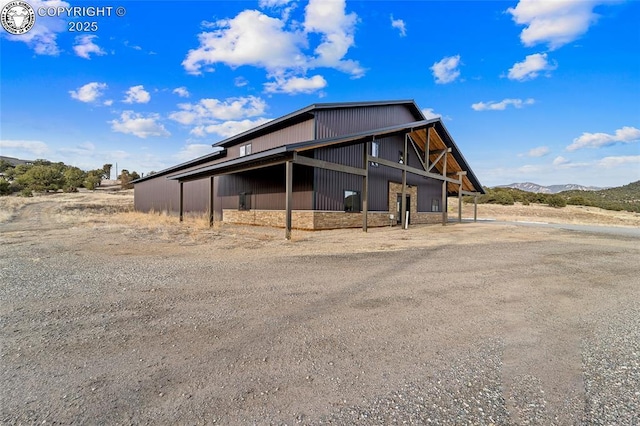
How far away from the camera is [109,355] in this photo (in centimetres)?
277

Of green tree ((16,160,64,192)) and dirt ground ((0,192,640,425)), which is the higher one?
green tree ((16,160,64,192))

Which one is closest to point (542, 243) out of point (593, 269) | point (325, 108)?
point (593, 269)

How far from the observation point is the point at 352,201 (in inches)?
648

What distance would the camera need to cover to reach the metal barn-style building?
14438 millimetres

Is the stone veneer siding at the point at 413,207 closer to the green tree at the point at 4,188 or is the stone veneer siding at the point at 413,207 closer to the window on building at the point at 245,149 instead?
the window on building at the point at 245,149

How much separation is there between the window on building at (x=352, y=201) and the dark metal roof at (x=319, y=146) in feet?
9.15

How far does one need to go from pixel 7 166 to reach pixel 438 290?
271 feet

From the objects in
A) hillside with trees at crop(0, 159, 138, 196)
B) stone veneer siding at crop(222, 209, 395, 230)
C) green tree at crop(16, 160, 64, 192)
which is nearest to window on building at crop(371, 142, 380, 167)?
stone veneer siding at crop(222, 209, 395, 230)

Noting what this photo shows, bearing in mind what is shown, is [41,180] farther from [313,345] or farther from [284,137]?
[313,345]

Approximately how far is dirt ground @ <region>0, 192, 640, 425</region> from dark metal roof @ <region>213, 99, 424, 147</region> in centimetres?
1107

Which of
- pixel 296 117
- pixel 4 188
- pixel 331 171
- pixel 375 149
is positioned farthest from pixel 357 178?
pixel 4 188

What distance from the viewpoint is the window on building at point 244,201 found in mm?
19172

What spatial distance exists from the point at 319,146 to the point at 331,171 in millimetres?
3104

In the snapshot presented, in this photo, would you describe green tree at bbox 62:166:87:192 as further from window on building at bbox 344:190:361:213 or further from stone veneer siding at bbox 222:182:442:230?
window on building at bbox 344:190:361:213
